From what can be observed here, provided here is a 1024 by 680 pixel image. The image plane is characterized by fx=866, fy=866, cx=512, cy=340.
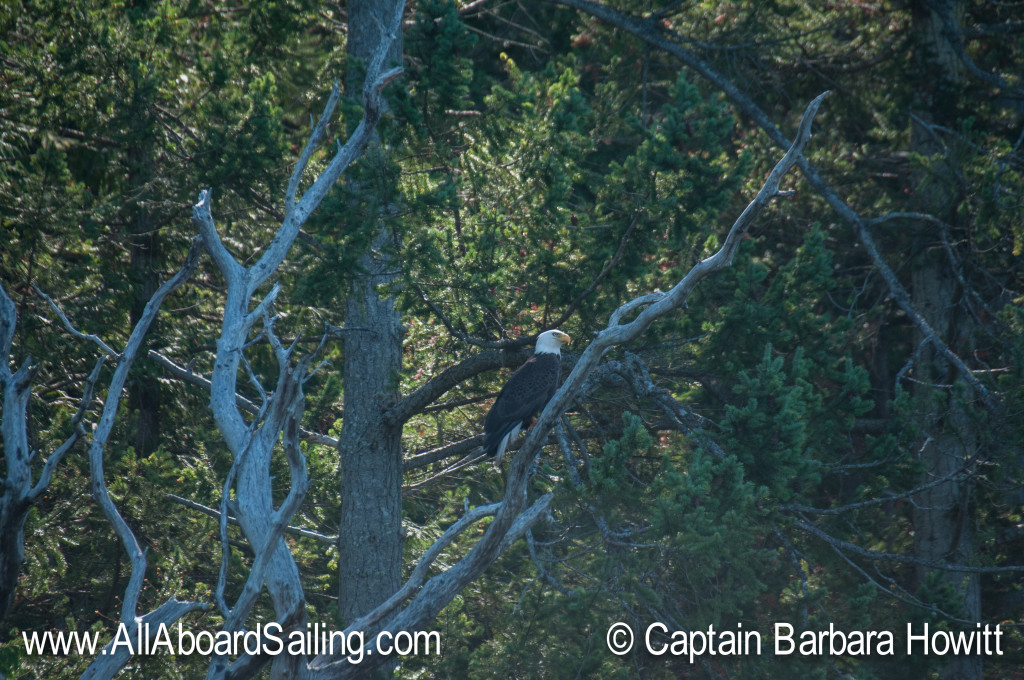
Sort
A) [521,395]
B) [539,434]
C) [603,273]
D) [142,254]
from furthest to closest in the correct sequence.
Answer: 1. [142,254]
2. [521,395]
3. [603,273]
4. [539,434]

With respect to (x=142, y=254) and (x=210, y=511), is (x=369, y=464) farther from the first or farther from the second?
(x=142, y=254)

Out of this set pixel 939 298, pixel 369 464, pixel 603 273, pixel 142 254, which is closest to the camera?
pixel 603 273

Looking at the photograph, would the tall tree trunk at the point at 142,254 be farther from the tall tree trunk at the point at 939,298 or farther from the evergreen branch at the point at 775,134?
the tall tree trunk at the point at 939,298

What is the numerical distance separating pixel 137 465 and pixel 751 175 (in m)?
8.02

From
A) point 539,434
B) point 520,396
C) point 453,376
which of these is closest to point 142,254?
point 453,376

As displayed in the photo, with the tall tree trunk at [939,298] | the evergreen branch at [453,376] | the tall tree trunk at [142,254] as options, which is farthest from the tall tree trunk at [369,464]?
the tall tree trunk at [939,298]

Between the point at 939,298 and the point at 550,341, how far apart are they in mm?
5816

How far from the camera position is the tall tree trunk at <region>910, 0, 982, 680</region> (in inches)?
349

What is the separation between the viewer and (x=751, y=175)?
1109 cm

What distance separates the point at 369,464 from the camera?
889 cm

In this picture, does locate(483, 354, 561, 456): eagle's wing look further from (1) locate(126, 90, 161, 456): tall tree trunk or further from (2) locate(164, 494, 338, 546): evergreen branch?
(1) locate(126, 90, 161, 456): tall tree trunk

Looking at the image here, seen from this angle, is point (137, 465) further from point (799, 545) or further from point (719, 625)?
point (799, 545)

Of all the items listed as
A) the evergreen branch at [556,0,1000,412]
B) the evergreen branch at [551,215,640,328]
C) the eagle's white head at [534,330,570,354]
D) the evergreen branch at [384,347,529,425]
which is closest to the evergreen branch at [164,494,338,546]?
the evergreen branch at [384,347,529,425]

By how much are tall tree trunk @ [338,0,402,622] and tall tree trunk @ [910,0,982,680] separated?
5342 millimetres
